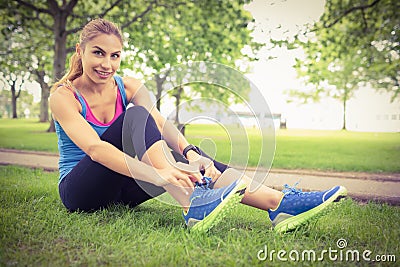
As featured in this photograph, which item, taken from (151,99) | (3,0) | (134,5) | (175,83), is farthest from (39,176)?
(134,5)

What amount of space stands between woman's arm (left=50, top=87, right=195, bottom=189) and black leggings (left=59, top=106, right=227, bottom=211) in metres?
0.07

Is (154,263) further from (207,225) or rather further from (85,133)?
(85,133)

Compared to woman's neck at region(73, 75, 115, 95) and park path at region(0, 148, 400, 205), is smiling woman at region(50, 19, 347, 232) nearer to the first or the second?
woman's neck at region(73, 75, 115, 95)

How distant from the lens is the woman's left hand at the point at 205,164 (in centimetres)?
115

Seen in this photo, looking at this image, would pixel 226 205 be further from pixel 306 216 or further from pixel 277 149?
pixel 277 149

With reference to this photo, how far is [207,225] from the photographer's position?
1086 mm

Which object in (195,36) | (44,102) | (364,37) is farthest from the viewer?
(44,102)

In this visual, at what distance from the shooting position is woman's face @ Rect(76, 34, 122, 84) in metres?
1.23

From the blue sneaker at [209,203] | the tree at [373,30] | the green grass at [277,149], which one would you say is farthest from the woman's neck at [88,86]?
the tree at [373,30]

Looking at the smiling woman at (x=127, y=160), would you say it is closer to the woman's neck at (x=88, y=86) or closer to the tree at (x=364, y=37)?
the woman's neck at (x=88, y=86)

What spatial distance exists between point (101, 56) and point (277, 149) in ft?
13.9

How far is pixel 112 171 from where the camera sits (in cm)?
112

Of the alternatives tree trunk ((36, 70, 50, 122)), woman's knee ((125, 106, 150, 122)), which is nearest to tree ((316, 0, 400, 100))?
woman's knee ((125, 106, 150, 122))

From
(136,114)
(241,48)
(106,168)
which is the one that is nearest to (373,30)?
(241,48)
